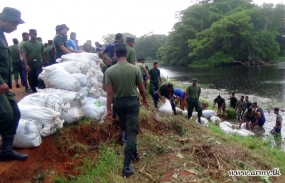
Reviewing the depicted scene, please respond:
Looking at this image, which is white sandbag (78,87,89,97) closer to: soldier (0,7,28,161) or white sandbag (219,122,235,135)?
soldier (0,7,28,161)

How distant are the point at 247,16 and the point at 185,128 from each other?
34.4 metres

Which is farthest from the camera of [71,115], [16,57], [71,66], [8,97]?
[16,57]

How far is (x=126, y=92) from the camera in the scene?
3312mm

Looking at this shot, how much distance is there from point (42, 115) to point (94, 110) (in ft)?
3.38

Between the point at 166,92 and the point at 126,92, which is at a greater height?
the point at 126,92

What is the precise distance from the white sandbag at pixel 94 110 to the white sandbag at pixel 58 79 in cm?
35

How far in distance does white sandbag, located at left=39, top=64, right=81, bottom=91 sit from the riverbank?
64 centimetres

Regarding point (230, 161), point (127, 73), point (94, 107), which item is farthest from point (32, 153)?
point (230, 161)

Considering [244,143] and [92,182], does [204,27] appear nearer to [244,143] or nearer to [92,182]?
[244,143]

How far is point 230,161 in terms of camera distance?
415 centimetres

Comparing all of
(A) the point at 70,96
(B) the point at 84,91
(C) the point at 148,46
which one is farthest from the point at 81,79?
(C) the point at 148,46

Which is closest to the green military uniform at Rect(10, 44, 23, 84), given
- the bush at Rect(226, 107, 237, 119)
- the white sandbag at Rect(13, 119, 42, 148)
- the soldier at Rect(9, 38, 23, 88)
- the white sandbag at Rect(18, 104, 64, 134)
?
the soldier at Rect(9, 38, 23, 88)

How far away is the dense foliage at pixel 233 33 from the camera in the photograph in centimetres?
3669

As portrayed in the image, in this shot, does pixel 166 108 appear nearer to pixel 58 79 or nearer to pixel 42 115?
pixel 58 79
